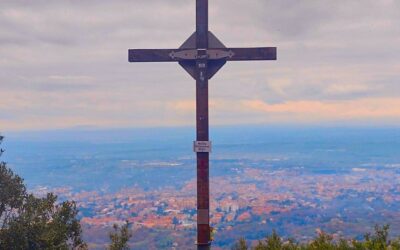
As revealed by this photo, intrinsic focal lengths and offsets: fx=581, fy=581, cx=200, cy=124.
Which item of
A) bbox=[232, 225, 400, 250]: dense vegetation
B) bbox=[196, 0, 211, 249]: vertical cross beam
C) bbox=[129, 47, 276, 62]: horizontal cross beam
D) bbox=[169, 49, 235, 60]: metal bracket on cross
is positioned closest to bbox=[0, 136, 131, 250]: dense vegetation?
bbox=[232, 225, 400, 250]: dense vegetation

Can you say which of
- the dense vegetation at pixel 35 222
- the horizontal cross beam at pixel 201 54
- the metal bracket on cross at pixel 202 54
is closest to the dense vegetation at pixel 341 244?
the dense vegetation at pixel 35 222

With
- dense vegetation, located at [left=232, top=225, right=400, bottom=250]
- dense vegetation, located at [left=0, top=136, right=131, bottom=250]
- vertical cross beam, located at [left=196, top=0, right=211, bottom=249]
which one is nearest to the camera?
vertical cross beam, located at [left=196, top=0, right=211, bottom=249]

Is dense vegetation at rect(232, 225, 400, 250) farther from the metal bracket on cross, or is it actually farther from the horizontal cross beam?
the metal bracket on cross

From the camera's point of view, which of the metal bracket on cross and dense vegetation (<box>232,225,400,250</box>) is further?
dense vegetation (<box>232,225,400,250</box>)

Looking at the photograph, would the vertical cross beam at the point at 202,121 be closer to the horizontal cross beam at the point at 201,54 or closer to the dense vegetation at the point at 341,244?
the horizontal cross beam at the point at 201,54

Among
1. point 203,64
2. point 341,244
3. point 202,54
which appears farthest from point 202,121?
point 341,244
